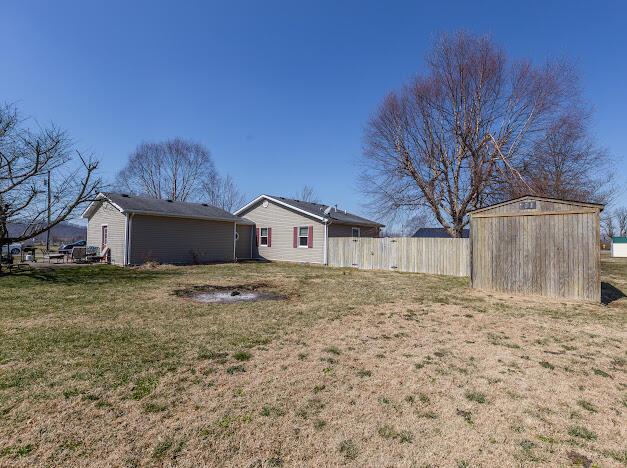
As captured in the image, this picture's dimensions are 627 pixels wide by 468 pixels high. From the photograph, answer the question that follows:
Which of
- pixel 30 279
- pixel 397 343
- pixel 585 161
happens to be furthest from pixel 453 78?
pixel 30 279

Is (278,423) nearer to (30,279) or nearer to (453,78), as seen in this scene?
(30,279)

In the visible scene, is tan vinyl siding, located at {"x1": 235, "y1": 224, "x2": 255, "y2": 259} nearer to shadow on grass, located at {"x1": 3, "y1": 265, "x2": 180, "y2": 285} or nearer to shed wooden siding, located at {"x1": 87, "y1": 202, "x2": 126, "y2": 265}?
shed wooden siding, located at {"x1": 87, "y1": 202, "x2": 126, "y2": 265}

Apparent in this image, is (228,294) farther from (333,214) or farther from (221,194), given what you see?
(221,194)

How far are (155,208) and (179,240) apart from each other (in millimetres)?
1986

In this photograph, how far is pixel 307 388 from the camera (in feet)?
10.8

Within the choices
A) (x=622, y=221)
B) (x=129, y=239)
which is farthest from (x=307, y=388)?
(x=622, y=221)

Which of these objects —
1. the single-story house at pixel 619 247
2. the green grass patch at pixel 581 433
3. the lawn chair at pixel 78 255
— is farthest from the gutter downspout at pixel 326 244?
the single-story house at pixel 619 247

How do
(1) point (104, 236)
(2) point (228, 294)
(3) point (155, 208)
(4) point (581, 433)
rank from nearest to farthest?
(4) point (581, 433) < (2) point (228, 294) < (3) point (155, 208) < (1) point (104, 236)

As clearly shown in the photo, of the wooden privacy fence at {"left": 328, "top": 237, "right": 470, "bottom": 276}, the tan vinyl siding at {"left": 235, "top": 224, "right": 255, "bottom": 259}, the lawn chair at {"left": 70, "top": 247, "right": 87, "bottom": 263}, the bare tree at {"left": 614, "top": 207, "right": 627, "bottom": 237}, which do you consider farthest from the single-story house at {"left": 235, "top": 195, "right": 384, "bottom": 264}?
the bare tree at {"left": 614, "top": 207, "right": 627, "bottom": 237}

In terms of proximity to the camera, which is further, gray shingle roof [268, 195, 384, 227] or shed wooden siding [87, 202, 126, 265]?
gray shingle roof [268, 195, 384, 227]

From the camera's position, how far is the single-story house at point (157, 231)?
15672 mm

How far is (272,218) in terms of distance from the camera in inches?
840

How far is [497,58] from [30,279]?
75.5 feet

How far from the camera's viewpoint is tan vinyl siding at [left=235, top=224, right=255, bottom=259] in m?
21.9
